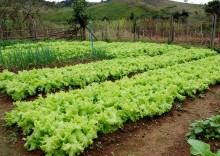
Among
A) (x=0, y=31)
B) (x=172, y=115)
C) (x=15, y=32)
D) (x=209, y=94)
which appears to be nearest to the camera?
(x=172, y=115)

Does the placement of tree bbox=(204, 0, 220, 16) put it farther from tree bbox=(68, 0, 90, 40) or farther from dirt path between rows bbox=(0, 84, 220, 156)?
dirt path between rows bbox=(0, 84, 220, 156)

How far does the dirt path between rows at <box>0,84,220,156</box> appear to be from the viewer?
4262 millimetres

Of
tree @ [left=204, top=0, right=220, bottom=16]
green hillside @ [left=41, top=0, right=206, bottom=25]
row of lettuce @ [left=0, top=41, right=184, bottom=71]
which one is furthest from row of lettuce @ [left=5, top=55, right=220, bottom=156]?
green hillside @ [left=41, top=0, right=206, bottom=25]

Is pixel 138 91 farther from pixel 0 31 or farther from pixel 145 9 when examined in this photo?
pixel 145 9

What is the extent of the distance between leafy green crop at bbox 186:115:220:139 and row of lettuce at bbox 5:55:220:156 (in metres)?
1.03

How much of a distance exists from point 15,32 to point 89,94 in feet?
68.8

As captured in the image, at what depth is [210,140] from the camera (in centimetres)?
448

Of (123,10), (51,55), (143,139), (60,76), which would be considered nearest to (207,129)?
(143,139)

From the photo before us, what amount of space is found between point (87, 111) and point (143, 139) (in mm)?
1119

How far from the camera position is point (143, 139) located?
4746 millimetres

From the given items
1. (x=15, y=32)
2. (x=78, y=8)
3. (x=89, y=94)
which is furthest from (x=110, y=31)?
(x=89, y=94)

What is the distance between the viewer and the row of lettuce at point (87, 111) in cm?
398

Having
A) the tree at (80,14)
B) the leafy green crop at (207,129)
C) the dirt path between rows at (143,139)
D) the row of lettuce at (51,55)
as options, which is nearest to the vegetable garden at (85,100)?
the dirt path between rows at (143,139)

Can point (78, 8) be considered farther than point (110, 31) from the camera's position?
No
